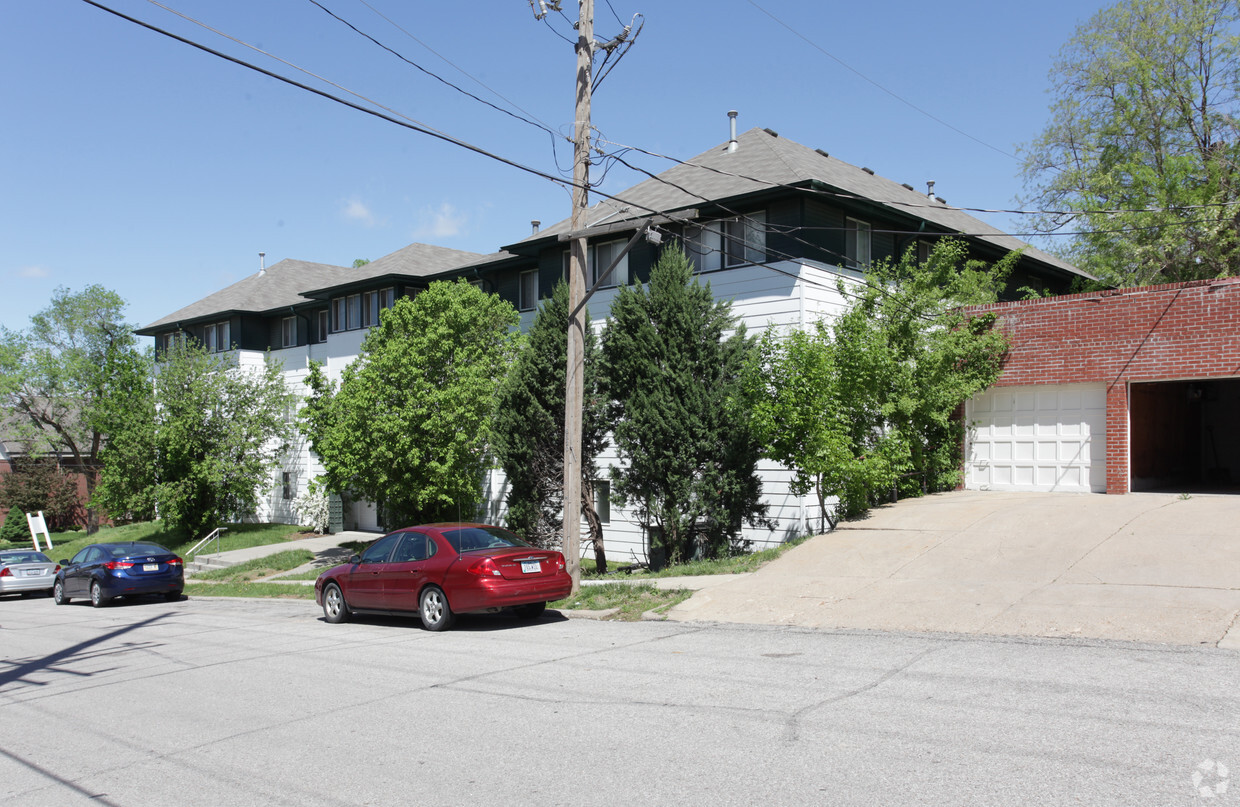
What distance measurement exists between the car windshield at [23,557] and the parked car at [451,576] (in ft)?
50.8

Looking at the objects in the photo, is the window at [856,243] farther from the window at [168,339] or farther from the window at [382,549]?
the window at [168,339]

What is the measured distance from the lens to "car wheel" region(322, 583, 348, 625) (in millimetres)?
13945

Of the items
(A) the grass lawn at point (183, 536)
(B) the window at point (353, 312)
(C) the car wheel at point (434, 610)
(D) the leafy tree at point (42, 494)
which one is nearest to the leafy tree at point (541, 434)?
(C) the car wheel at point (434, 610)

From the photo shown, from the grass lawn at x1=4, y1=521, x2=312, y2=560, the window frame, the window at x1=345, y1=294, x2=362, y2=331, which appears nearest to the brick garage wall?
the window frame

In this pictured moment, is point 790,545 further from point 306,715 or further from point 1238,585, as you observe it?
point 306,715

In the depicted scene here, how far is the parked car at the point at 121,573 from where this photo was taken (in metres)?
19.4

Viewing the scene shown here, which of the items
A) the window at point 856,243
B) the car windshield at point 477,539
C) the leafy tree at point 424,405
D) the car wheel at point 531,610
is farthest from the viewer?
the window at point 856,243

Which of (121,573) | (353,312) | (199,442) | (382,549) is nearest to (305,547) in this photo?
(199,442)

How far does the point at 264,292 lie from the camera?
122 feet

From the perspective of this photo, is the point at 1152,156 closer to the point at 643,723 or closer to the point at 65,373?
the point at 643,723

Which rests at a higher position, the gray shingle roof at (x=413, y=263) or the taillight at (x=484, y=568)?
the gray shingle roof at (x=413, y=263)

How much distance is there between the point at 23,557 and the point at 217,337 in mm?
14712

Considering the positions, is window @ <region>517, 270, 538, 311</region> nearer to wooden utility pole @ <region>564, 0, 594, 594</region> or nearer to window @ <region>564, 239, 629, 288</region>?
window @ <region>564, 239, 629, 288</region>

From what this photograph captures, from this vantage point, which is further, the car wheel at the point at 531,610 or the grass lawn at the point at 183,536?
the grass lawn at the point at 183,536
